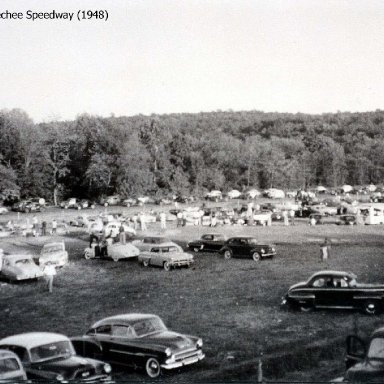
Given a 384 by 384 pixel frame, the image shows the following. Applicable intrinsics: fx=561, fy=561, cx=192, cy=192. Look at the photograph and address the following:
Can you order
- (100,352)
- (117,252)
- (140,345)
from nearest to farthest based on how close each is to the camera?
(140,345) → (100,352) → (117,252)

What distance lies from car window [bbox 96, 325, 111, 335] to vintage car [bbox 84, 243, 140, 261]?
7.56 metres

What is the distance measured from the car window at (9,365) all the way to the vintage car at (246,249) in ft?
31.9

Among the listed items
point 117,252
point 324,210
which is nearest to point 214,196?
point 324,210

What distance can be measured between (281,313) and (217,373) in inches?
120

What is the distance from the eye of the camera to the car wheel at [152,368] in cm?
766

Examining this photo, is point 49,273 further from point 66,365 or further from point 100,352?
point 66,365

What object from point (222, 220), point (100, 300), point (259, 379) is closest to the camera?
point (259, 379)

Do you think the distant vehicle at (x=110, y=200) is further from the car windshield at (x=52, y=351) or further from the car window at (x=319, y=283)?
the car windshield at (x=52, y=351)

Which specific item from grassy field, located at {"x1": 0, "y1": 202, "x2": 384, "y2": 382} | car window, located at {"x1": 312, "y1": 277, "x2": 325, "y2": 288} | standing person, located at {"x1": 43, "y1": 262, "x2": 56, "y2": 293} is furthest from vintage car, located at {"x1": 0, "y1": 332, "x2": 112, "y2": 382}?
car window, located at {"x1": 312, "y1": 277, "x2": 325, "y2": 288}

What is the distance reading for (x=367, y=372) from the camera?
645cm

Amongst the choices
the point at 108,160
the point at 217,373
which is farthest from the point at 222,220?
the point at 217,373

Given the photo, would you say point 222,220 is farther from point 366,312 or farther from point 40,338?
point 40,338

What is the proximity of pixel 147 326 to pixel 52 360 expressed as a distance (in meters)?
1.56

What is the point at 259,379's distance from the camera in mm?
6699
